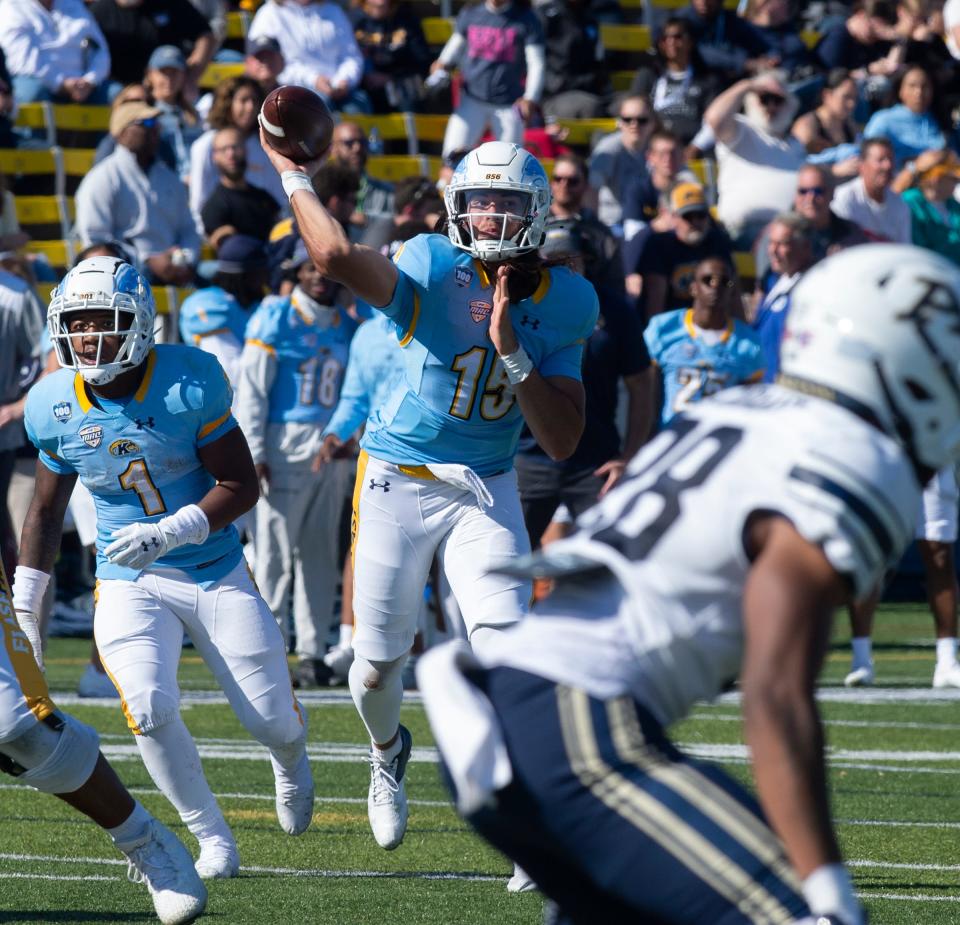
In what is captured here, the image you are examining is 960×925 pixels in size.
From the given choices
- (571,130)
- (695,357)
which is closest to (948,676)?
(695,357)

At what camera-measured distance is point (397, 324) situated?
16.8 feet

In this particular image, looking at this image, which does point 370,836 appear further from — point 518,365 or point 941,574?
point 941,574

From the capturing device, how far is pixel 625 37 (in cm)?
1505

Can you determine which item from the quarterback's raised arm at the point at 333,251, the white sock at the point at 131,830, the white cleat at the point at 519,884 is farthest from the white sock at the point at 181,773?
the quarterback's raised arm at the point at 333,251

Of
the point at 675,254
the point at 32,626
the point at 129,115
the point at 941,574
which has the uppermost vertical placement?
the point at 129,115

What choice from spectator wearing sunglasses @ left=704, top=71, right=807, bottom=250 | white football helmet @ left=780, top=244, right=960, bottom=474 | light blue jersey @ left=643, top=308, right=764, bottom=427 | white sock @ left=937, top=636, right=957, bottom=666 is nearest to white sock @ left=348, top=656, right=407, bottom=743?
white football helmet @ left=780, top=244, right=960, bottom=474

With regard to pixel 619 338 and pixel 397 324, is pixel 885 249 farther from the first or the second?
pixel 619 338

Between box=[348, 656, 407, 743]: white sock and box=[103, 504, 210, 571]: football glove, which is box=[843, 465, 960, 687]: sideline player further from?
box=[103, 504, 210, 571]: football glove

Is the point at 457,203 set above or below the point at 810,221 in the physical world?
above

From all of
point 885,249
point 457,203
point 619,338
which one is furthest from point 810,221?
point 885,249

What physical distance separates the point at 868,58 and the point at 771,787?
549 inches

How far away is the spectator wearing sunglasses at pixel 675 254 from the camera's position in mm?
10031

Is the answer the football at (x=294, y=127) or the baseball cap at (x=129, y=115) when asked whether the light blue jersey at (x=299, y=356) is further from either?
the football at (x=294, y=127)

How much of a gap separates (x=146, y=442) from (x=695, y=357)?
171 inches
